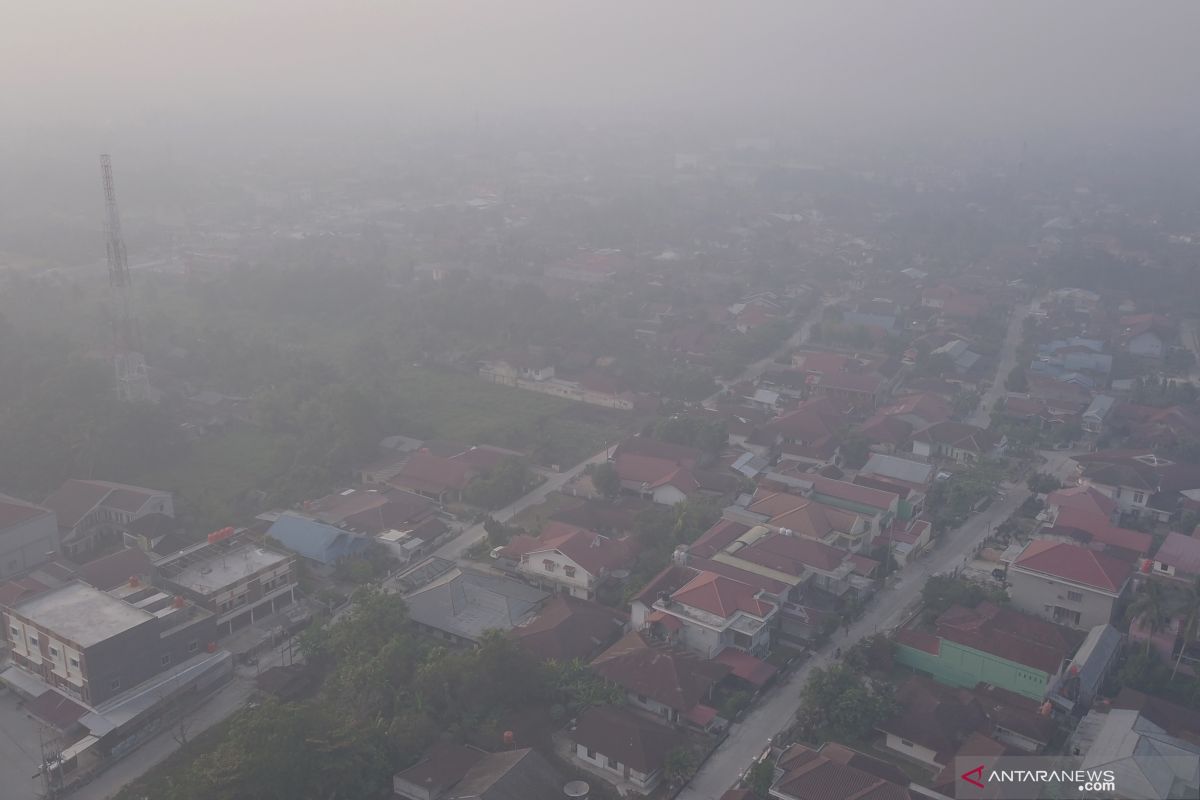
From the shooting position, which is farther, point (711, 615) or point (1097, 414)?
point (1097, 414)

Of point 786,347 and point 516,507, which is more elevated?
point 786,347

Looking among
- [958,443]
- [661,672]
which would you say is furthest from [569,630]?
[958,443]

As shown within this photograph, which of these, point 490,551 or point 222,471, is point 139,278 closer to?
point 222,471

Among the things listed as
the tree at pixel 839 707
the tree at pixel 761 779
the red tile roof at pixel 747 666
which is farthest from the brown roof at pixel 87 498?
the tree at pixel 839 707

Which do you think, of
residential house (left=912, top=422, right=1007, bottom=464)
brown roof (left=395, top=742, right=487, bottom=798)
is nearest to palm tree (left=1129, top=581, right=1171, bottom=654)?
residential house (left=912, top=422, right=1007, bottom=464)

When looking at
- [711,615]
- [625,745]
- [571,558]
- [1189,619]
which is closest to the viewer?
[625,745]

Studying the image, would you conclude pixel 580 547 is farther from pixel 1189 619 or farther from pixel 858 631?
pixel 1189 619

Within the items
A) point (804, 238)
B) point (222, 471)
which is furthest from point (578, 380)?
point (804, 238)
